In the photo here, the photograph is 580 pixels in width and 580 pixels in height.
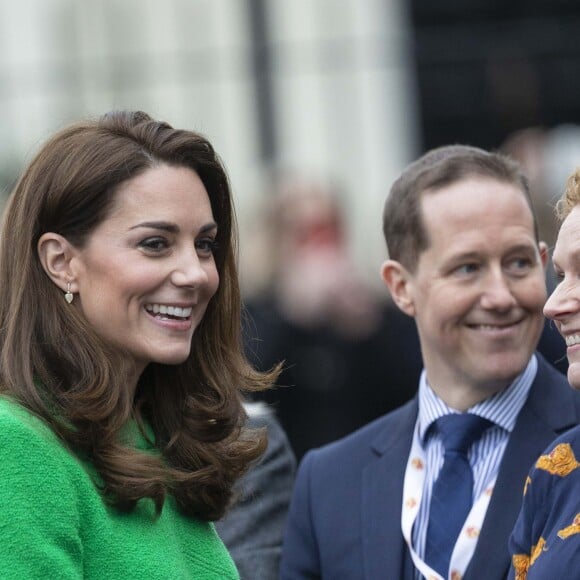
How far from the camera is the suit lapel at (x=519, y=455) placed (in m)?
4.03

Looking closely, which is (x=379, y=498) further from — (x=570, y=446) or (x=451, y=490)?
(x=570, y=446)

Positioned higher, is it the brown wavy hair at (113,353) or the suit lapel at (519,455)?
the brown wavy hair at (113,353)

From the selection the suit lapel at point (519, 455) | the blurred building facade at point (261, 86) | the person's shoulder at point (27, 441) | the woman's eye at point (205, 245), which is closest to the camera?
the person's shoulder at point (27, 441)

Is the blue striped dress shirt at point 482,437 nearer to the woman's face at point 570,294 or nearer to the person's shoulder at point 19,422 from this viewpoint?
the woman's face at point 570,294

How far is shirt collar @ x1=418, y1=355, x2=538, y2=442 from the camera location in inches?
170

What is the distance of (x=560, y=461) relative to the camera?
3.65 metres

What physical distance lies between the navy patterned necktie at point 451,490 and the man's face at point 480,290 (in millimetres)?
98

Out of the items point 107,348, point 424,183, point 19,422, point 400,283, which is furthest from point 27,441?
point 424,183

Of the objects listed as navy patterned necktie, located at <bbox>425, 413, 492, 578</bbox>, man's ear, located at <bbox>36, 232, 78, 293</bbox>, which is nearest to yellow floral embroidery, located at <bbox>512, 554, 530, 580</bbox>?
navy patterned necktie, located at <bbox>425, 413, 492, 578</bbox>

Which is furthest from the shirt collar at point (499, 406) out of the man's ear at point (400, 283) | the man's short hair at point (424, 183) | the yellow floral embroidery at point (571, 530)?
the yellow floral embroidery at point (571, 530)

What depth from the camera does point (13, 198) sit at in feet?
12.5

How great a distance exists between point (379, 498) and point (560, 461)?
0.88 m

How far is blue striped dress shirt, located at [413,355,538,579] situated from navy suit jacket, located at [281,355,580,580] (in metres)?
0.03

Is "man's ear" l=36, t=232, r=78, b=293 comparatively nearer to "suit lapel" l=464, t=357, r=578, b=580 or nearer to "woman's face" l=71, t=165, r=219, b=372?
"woman's face" l=71, t=165, r=219, b=372
